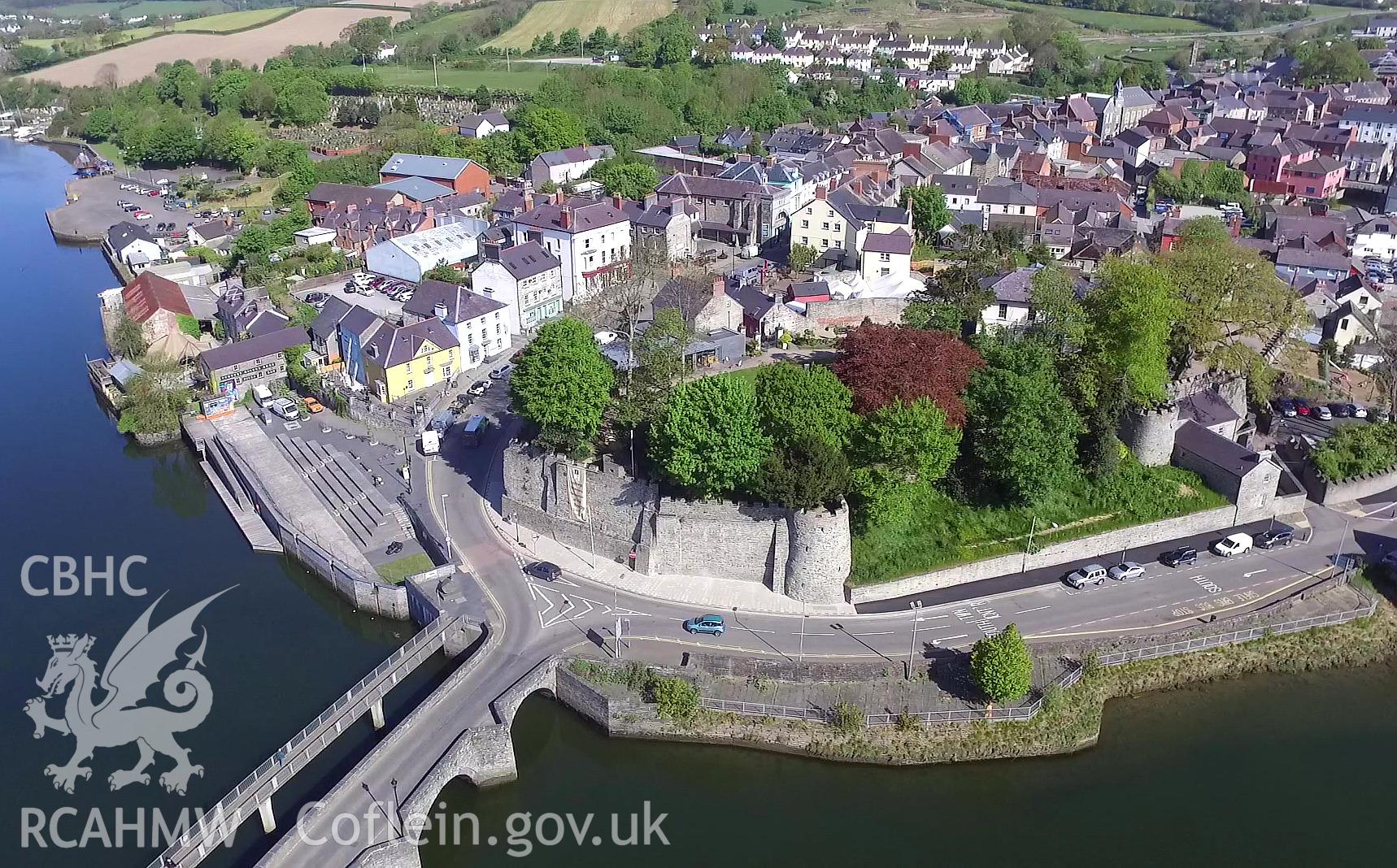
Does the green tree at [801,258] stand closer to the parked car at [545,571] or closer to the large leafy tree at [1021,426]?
the large leafy tree at [1021,426]

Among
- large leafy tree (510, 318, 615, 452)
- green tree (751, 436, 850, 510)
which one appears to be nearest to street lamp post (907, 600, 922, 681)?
green tree (751, 436, 850, 510)

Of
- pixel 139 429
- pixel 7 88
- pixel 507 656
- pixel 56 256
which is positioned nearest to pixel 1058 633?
pixel 507 656

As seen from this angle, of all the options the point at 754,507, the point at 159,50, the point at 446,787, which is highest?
the point at 159,50

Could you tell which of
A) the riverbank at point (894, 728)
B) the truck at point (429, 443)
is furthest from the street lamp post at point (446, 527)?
the riverbank at point (894, 728)

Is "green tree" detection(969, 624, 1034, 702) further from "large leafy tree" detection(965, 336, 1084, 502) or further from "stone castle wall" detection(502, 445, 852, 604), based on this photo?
"large leafy tree" detection(965, 336, 1084, 502)

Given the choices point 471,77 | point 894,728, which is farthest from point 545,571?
point 471,77

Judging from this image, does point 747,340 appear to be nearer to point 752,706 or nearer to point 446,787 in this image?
point 752,706
